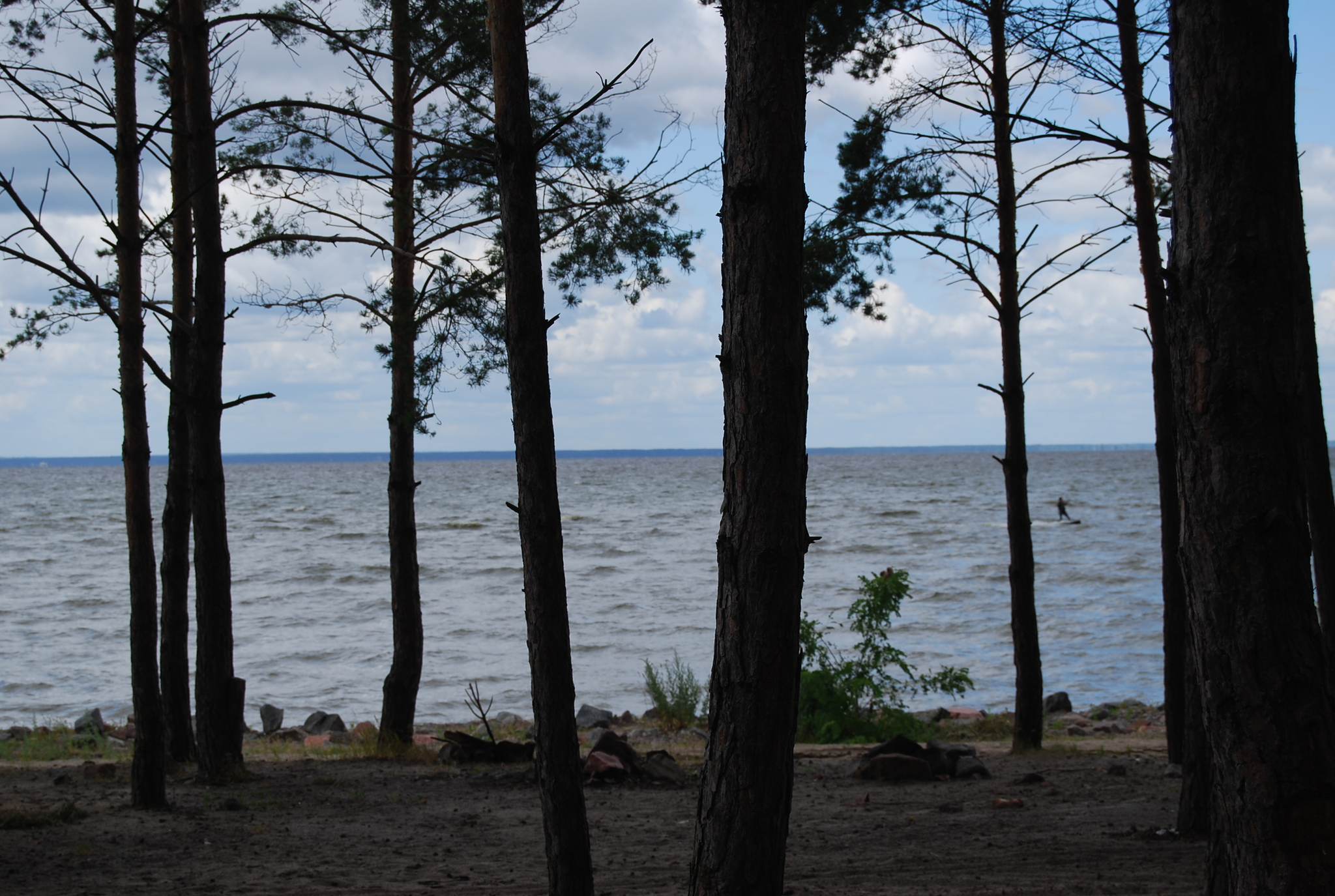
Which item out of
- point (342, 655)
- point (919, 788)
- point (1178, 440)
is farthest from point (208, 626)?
Result: point (342, 655)

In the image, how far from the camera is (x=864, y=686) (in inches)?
443

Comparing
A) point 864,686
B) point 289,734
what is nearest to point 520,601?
point 289,734

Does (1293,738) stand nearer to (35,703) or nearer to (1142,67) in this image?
(1142,67)

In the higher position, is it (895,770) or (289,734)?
(895,770)

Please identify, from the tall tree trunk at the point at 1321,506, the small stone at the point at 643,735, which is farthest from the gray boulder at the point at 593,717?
the tall tree trunk at the point at 1321,506

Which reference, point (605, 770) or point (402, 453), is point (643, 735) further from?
point (402, 453)

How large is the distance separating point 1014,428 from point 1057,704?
6400mm

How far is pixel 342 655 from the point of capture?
58.4 ft

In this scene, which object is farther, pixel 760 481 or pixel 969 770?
pixel 969 770

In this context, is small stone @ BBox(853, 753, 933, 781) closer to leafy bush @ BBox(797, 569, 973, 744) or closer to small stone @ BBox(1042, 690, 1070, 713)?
leafy bush @ BBox(797, 569, 973, 744)

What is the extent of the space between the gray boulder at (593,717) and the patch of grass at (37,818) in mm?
7130

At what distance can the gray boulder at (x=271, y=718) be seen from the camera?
13016mm

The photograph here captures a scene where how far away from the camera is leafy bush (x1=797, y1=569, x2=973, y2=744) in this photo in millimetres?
10789

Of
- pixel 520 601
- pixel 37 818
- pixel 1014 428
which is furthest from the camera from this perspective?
pixel 520 601
